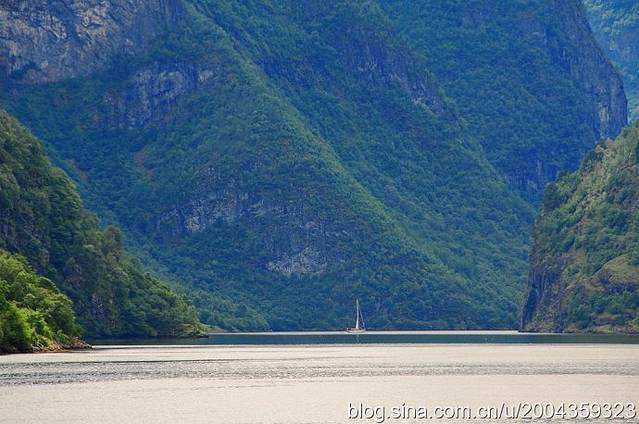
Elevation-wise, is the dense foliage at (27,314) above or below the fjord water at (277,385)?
above

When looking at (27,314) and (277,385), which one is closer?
(277,385)

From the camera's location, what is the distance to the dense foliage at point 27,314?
555ft

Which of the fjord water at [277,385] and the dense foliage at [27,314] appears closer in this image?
the fjord water at [277,385]

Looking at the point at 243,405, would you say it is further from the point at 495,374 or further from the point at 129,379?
the point at 495,374

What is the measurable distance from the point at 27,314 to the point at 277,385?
56.1 m

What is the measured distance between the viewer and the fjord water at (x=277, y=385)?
10569 cm

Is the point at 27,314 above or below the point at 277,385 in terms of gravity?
above

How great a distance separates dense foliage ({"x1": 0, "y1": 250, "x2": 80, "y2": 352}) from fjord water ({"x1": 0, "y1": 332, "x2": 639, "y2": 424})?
106 inches

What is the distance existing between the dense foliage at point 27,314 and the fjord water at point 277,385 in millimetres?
2699

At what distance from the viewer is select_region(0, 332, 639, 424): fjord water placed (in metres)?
106

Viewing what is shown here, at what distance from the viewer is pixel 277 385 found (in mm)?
128375

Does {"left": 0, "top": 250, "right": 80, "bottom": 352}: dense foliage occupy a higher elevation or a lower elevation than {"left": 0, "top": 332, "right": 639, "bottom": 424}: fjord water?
higher

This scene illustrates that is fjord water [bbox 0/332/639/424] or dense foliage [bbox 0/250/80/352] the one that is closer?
fjord water [bbox 0/332/639/424]

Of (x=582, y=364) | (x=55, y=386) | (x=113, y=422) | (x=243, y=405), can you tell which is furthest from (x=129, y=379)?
(x=582, y=364)
